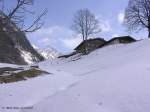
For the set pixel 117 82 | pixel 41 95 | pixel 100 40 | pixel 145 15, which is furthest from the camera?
pixel 100 40

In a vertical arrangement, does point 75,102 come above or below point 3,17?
below

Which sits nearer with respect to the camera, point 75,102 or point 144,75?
point 75,102

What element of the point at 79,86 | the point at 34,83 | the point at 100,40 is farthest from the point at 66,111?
the point at 100,40

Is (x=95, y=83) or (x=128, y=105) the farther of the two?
A: (x=95, y=83)

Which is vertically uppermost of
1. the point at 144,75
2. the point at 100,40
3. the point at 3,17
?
the point at 3,17

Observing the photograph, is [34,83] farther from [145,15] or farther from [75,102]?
[145,15]

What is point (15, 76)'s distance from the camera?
1803 centimetres

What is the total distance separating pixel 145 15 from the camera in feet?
176

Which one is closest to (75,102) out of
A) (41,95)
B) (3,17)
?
(41,95)

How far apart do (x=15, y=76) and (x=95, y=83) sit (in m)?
7.84

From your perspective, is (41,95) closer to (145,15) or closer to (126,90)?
(126,90)

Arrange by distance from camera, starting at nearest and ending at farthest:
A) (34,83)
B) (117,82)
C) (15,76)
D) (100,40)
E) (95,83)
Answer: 1. (117,82)
2. (95,83)
3. (34,83)
4. (15,76)
5. (100,40)

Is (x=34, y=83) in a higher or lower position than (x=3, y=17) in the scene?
lower

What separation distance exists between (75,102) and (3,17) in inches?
209
